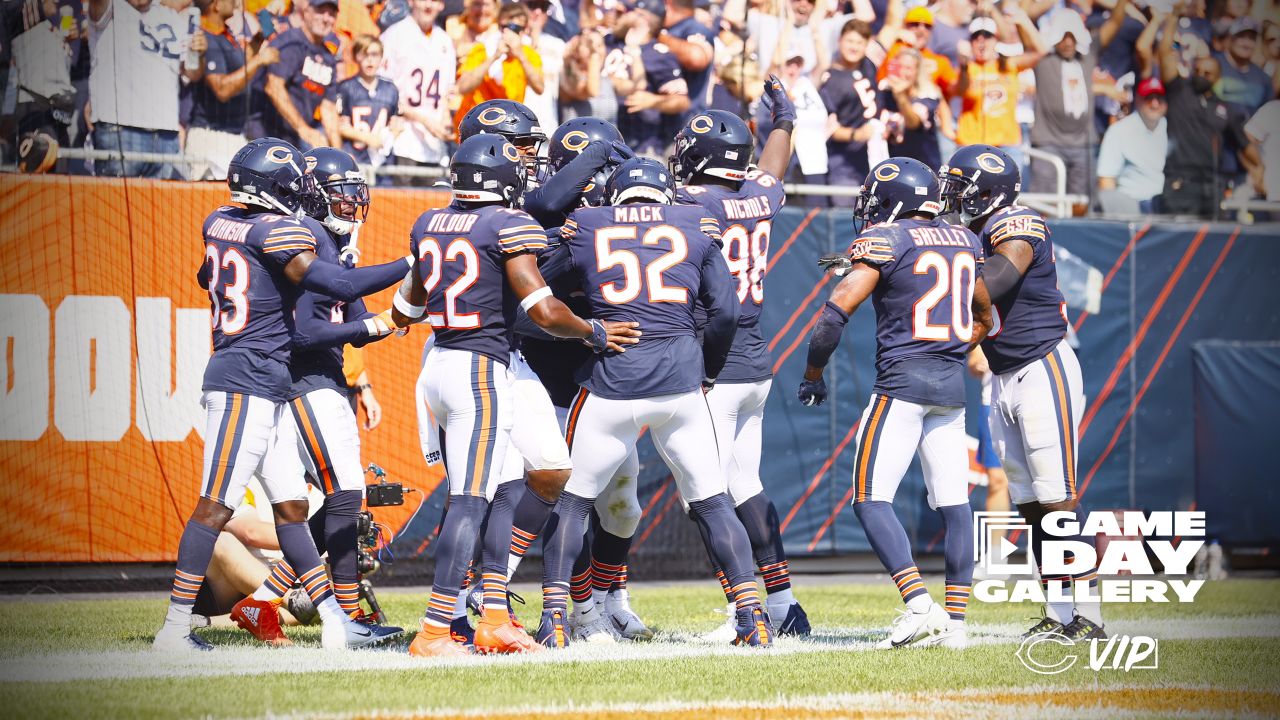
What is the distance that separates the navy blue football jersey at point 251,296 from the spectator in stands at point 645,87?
14.8 feet

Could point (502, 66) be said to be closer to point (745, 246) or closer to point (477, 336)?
point (745, 246)

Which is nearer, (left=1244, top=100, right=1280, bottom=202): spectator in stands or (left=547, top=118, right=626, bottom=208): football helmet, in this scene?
(left=547, top=118, right=626, bottom=208): football helmet

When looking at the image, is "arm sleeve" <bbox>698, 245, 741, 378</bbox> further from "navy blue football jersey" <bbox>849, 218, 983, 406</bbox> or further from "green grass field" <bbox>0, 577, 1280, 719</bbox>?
"green grass field" <bbox>0, 577, 1280, 719</bbox>

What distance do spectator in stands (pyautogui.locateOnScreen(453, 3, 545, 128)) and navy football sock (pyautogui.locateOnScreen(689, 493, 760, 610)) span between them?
5023mm

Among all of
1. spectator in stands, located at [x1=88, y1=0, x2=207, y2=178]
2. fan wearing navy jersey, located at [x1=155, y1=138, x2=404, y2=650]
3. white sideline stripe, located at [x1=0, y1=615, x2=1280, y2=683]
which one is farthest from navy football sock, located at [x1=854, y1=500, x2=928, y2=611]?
spectator in stands, located at [x1=88, y1=0, x2=207, y2=178]

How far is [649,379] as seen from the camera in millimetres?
6273

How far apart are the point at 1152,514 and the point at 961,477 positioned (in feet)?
18.2

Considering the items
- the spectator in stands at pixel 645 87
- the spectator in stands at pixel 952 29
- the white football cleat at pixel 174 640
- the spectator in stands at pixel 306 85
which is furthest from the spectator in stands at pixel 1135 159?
the white football cleat at pixel 174 640

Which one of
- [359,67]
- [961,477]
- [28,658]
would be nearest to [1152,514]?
[961,477]

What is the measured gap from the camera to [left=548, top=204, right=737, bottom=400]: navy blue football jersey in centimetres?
634

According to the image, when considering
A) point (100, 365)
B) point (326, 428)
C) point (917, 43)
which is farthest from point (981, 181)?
point (100, 365)

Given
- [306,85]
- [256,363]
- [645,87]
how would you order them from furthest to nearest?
1. [645,87]
2. [306,85]
3. [256,363]

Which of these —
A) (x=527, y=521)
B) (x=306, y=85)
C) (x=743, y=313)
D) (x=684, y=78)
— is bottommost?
(x=527, y=521)

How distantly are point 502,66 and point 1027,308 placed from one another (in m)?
4.97
